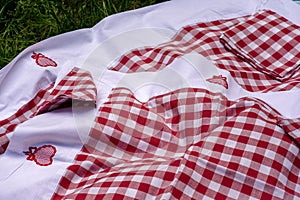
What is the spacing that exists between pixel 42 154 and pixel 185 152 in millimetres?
284

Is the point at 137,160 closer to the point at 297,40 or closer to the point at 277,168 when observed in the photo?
the point at 277,168

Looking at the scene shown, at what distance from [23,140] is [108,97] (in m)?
0.20

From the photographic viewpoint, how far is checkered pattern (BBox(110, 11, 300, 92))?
1.28 m

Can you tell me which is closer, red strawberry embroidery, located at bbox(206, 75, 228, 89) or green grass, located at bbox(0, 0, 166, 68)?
red strawberry embroidery, located at bbox(206, 75, 228, 89)

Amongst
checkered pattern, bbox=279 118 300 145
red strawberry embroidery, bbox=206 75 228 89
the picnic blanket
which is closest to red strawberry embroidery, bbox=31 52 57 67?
the picnic blanket

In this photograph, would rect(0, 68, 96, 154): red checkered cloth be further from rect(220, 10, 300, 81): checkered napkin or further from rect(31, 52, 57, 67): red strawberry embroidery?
rect(220, 10, 300, 81): checkered napkin

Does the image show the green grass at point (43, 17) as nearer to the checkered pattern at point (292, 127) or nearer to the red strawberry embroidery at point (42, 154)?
the red strawberry embroidery at point (42, 154)

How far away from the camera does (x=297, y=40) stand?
1.37m

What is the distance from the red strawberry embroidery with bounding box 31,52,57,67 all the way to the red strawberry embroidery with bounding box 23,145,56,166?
28 cm

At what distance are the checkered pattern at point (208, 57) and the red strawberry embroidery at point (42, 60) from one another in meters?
0.15

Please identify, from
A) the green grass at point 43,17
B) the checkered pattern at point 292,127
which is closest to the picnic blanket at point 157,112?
the checkered pattern at point 292,127

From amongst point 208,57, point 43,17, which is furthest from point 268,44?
point 43,17

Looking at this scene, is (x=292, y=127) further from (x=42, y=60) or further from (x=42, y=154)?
(x=42, y=60)

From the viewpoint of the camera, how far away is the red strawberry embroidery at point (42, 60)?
1330 millimetres
